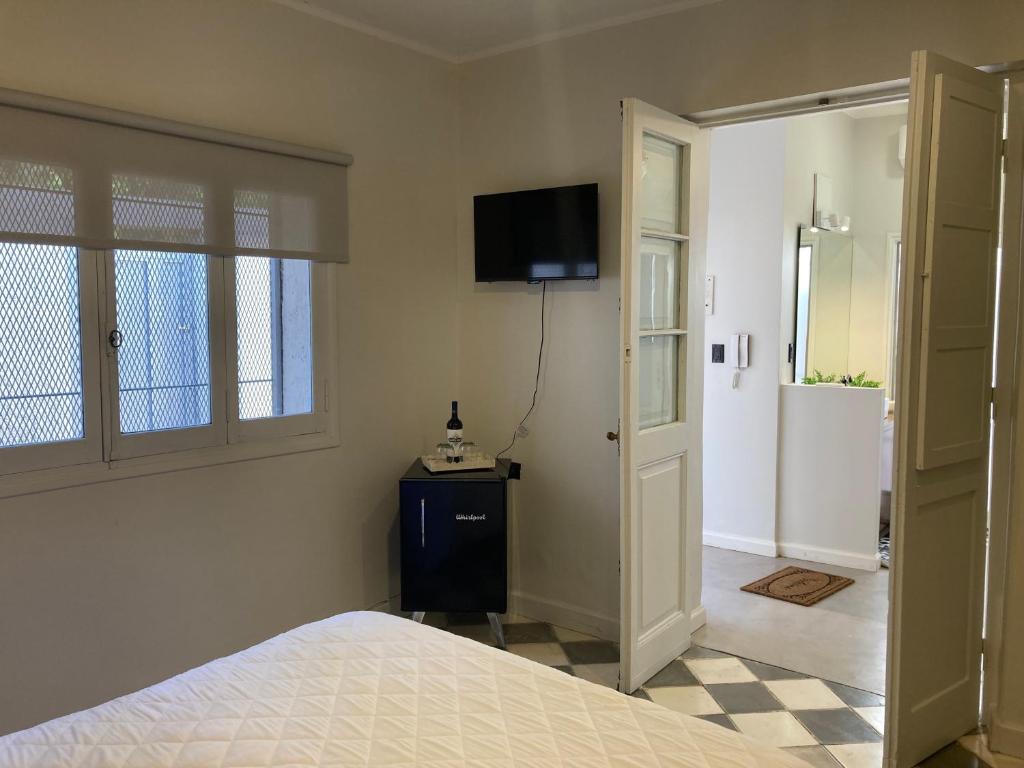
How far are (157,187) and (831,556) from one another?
406 cm

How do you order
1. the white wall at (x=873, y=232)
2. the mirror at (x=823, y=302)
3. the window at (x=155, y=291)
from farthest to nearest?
1. the white wall at (x=873, y=232)
2. the mirror at (x=823, y=302)
3. the window at (x=155, y=291)

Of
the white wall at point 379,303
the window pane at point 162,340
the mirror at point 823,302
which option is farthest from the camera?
the mirror at point 823,302

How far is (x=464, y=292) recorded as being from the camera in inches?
163

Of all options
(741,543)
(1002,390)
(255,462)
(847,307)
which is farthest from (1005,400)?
(847,307)

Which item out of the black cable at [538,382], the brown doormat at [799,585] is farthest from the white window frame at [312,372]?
the brown doormat at [799,585]

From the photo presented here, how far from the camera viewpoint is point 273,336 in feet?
11.0

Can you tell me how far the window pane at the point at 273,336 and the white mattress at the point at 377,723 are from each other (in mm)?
1475

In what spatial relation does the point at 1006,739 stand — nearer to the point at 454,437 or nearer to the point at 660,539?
the point at 660,539

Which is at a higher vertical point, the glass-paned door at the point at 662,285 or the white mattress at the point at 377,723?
the glass-paned door at the point at 662,285

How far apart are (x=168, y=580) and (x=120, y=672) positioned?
33cm

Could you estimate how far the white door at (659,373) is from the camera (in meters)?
3.06

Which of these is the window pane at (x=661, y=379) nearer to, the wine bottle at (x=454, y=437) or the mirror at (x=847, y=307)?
the wine bottle at (x=454, y=437)

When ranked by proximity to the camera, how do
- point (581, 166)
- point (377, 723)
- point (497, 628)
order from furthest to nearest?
point (581, 166) < point (497, 628) < point (377, 723)

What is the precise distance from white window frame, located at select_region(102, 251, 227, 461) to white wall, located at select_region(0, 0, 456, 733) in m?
0.12
